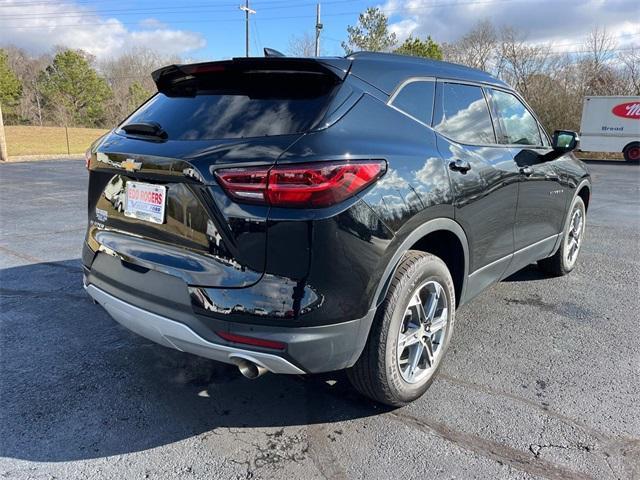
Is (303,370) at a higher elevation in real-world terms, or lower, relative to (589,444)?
higher

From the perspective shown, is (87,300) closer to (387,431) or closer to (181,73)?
(181,73)

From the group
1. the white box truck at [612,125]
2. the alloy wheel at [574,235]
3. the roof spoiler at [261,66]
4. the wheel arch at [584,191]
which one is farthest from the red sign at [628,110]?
the roof spoiler at [261,66]

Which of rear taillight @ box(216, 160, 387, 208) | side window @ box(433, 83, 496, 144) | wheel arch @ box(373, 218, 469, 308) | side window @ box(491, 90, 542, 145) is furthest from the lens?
side window @ box(491, 90, 542, 145)

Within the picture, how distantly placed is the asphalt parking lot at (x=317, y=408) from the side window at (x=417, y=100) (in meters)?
1.60

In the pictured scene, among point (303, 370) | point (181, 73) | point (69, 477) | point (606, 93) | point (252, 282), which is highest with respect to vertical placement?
point (606, 93)

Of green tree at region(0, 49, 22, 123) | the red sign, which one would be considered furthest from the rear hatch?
green tree at region(0, 49, 22, 123)

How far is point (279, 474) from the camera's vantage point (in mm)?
2176

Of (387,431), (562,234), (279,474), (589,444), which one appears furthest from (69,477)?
(562,234)

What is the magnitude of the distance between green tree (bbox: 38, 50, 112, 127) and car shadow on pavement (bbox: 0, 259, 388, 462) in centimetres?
4102

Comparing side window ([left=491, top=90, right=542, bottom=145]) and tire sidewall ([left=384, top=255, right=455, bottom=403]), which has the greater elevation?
side window ([left=491, top=90, right=542, bottom=145])

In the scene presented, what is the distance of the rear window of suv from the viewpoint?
221 cm

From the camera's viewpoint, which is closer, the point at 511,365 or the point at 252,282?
the point at 252,282

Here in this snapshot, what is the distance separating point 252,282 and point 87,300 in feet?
8.70

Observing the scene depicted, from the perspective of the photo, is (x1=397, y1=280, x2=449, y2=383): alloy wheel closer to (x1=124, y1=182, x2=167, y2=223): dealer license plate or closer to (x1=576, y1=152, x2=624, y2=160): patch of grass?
(x1=124, y1=182, x2=167, y2=223): dealer license plate
